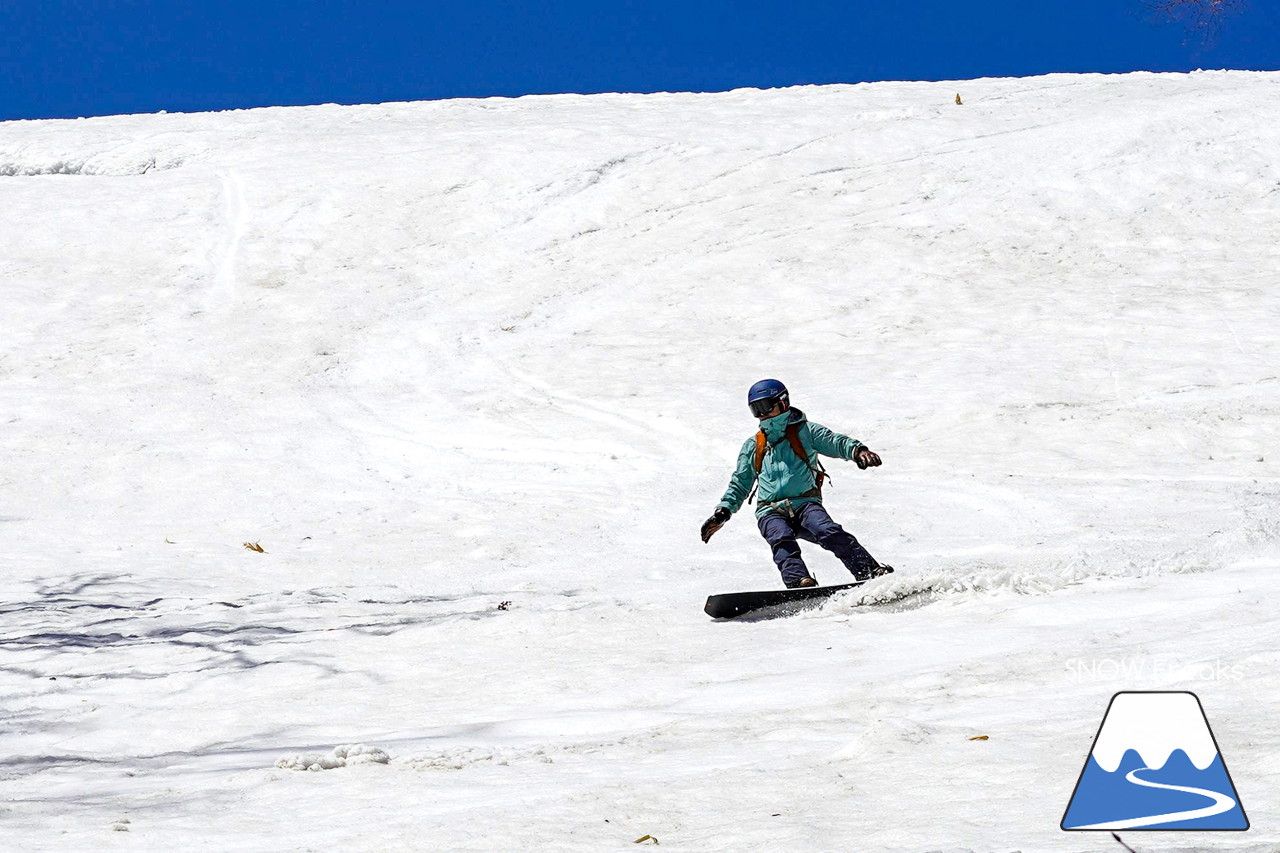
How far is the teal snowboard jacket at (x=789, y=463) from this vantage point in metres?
7.55

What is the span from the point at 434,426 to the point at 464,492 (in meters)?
1.85

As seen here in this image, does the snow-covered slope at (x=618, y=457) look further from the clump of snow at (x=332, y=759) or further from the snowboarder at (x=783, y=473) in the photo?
the snowboarder at (x=783, y=473)

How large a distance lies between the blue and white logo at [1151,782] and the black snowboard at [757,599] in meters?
3.41

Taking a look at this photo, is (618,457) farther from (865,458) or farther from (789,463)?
(865,458)

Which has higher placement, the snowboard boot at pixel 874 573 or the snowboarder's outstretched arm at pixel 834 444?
the snowboarder's outstretched arm at pixel 834 444

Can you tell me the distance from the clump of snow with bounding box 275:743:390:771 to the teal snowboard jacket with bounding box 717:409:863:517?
12.1ft

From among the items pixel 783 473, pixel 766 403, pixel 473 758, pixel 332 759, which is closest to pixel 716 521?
pixel 783 473

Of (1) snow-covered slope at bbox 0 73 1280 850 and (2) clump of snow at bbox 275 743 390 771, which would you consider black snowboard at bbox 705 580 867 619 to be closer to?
(1) snow-covered slope at bbox 0 73 1280 850

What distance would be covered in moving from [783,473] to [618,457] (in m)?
4.90

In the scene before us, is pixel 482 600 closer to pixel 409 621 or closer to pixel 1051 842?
pixel 409 621

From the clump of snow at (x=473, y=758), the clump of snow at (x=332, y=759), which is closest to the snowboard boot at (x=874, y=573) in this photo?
the clump of snow at (x=473, y=758)

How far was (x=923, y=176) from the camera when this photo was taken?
756 inches

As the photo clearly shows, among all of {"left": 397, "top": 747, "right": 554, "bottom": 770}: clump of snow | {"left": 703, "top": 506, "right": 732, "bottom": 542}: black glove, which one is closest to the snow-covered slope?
{"left": 397, "top": 747, "right": 554, "bottom": 770}: clump of snow

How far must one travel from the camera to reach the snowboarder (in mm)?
7383
